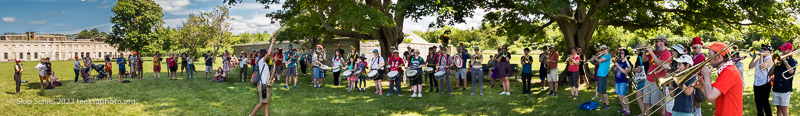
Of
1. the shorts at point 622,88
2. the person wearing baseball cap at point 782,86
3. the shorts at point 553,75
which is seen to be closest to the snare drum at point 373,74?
the shorts at point 553,75

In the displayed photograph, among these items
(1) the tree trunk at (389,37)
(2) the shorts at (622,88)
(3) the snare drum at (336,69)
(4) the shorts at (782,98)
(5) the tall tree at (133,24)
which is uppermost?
(5) the tall tree at (133,24)

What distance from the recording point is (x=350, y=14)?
1411 centimetres

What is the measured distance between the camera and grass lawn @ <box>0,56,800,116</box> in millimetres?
8430

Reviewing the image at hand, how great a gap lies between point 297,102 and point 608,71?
255 inches

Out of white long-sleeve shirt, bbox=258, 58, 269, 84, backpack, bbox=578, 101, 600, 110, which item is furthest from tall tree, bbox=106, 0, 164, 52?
backpack, bbox=578, 101, 600, 110

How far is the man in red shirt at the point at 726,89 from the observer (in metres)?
3.54

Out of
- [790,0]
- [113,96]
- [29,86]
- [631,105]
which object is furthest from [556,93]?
[29,86]

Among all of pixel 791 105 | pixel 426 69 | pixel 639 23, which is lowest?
pixel 791 105

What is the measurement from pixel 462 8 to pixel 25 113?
10395 millimetres

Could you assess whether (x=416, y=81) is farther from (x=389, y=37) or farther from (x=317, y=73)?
(x=389, y=37)

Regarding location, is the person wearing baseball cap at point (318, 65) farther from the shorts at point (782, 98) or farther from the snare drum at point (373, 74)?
the shorts at point (782, 98)

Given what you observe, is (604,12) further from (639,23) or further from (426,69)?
(426,69)

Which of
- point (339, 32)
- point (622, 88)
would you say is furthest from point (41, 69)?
point (622, 88)

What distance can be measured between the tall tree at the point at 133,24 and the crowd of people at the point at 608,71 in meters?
33.9
